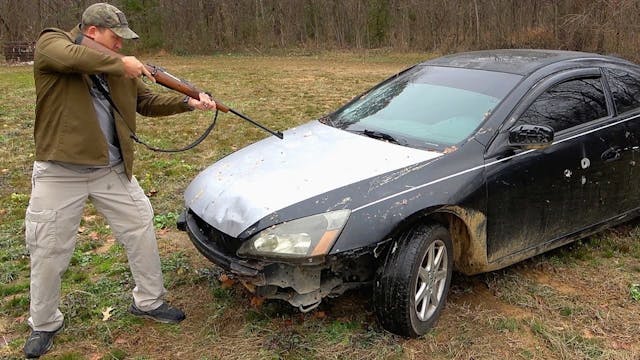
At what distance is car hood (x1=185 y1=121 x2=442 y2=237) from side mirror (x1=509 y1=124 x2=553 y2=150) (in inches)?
20.4

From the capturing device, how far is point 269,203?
2975 mm

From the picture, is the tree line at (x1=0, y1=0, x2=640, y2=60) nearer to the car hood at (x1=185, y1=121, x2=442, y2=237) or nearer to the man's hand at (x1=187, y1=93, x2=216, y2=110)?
the car hood at (x1=185, y1=121, x2=442, y2=237)

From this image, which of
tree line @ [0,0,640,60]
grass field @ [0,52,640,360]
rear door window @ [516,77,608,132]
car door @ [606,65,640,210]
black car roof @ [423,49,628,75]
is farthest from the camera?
tree line @ [0,0,640,60]

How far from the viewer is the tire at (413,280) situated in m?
2.96

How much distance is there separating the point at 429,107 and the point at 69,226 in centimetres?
238

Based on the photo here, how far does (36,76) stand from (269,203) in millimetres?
1333

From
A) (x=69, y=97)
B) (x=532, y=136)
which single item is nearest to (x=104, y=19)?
(x=69, y=97)

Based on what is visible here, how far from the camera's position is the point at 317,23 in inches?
1092

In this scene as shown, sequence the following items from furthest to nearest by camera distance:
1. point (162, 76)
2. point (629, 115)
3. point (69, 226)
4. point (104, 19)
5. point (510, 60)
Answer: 1. point (629, 115)
2. point (510, 60)
3. point (162, 76)
4. point (69, 226)
5. point (104, 19)

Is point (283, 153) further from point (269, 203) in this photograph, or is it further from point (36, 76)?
point (36, 76)

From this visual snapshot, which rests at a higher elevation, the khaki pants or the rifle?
the rifle

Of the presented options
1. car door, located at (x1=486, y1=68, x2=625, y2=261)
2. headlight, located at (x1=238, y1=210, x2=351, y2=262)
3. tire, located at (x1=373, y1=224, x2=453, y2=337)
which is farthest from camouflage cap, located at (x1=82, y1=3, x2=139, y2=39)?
car door, located at (x1=486, y1=68, x2=625, y2=261)

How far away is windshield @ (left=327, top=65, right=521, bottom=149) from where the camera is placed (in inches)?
142

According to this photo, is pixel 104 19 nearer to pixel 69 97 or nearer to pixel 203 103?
pixel 69 97
